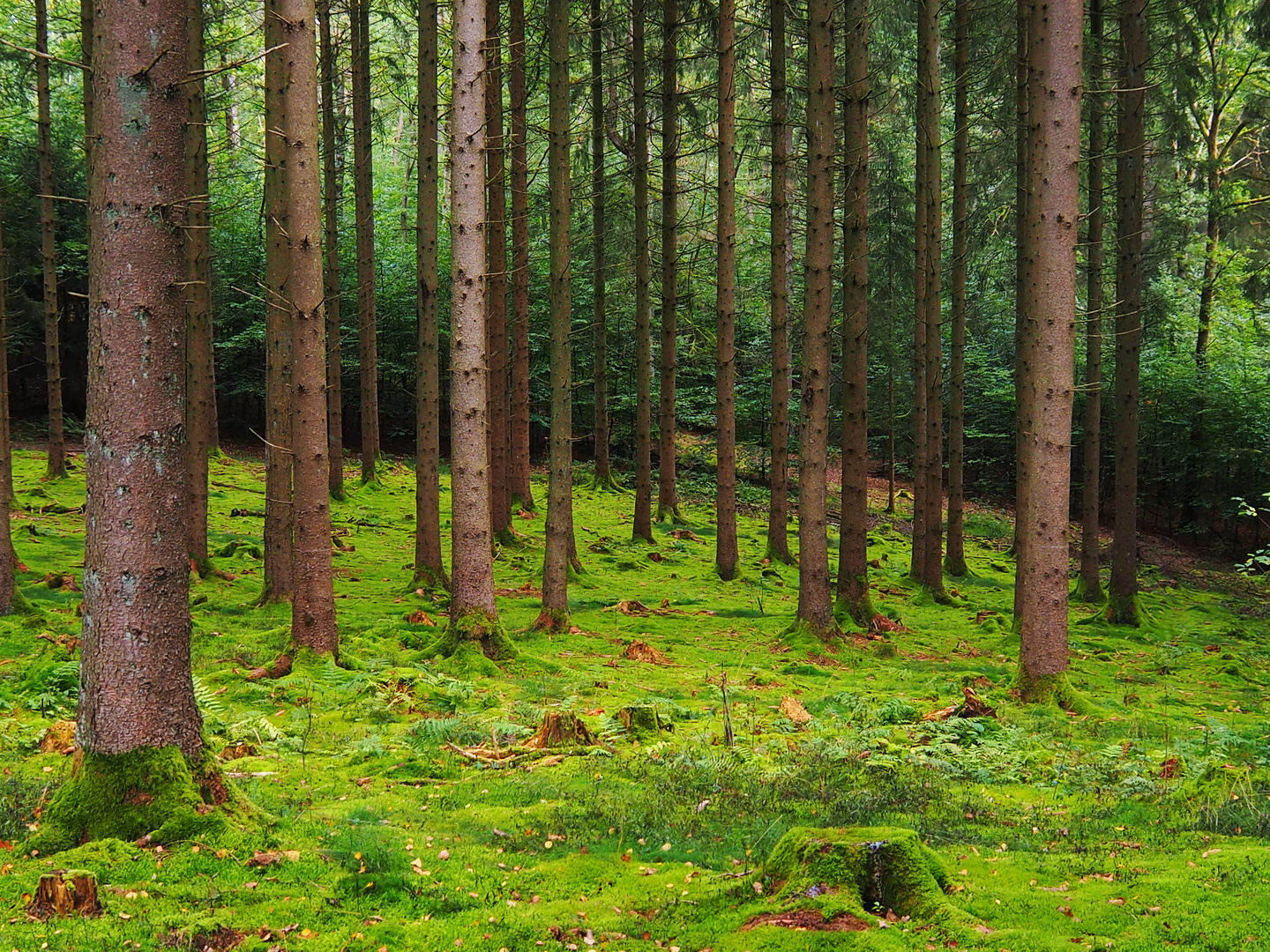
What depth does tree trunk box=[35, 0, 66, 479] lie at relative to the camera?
1595 cm

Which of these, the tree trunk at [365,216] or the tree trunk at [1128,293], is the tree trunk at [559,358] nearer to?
the tree trunk at [1128,293]

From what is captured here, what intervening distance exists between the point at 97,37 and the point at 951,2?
1899 centimetres

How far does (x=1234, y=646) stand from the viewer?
13.7 m

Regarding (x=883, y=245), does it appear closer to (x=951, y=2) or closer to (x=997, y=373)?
(x=951, y=2)

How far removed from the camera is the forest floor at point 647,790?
366 cm

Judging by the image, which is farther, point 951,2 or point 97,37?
point 951,2

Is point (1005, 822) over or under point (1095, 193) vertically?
under

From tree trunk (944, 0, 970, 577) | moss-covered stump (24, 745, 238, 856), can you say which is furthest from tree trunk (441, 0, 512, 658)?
tree trunk (944, 0, 970, 577)

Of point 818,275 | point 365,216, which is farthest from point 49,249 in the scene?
point 818,275

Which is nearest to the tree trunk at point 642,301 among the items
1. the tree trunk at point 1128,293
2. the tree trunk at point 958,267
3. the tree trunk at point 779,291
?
the tree trunk at point 779,291

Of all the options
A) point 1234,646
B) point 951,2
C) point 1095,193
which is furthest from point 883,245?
point 1234,646

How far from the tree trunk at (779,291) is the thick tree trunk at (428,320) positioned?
5464 millimetres

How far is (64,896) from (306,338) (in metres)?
5.52

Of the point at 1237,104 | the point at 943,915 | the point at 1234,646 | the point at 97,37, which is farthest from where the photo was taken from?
the point at 1237,104
